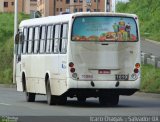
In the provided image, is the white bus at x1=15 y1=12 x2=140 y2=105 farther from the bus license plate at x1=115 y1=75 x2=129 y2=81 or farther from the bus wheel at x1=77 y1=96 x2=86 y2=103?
the bus wheel at x1=77 y1=96 x2=86 y2=103

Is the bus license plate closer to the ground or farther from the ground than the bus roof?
closer to the ground

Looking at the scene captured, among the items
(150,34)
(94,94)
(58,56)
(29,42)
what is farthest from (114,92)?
(150,34)

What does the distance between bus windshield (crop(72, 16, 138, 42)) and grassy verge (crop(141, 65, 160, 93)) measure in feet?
32.0

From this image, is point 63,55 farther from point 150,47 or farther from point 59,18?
point 150,47

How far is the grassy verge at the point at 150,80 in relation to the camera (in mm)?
38188

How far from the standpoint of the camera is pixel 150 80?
39.7m

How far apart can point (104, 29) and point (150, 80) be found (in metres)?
12.9

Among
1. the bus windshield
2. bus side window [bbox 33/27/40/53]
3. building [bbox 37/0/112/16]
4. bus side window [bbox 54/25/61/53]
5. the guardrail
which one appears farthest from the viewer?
building [bbox 37/0/112/16]

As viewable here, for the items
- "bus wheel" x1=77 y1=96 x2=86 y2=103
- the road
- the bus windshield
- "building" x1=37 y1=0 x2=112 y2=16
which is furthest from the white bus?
"building" x1=37 y1=0 x2=112 y2=16

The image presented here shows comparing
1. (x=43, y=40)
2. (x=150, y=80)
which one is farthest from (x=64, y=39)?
(x=150, y=80)

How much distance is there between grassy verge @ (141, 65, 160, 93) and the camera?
38.2 metres

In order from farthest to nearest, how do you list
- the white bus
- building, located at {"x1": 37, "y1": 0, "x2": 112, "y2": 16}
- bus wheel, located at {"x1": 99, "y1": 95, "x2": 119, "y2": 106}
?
1. building, located at {"x1": 37, "y1": 0, "x2": 112, "y2": 16}
2. bus wheel, located at {"x1": 99, "y1": 95, "x2": 119, "y2": 106}
3. the white bus

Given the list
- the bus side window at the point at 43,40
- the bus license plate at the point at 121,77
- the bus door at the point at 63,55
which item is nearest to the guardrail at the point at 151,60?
the bus side window at the point at 43,40

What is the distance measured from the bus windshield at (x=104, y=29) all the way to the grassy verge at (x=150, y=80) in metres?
9.77
